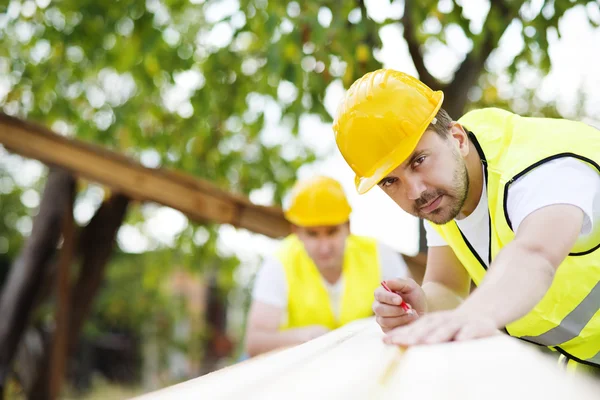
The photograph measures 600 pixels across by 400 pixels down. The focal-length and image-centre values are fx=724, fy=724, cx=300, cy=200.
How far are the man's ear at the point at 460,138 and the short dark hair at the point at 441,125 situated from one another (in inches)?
0.7

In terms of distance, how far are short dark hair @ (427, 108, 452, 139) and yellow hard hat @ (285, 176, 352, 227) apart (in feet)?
7.54

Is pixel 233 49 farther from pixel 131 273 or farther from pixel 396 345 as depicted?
pixel 131 273

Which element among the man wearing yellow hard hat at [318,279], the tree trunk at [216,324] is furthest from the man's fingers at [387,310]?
the tree trunk at [216,324]

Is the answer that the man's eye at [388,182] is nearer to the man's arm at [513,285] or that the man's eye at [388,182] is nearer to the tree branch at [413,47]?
the man's arm at [513,285]

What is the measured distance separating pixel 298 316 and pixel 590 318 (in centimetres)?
222

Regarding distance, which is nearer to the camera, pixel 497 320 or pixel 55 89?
pixel 497 320

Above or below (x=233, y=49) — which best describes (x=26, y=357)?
below

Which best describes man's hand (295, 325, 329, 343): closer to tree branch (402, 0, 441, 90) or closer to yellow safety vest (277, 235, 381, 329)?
yellow safety vest (277, 235, 381, 329)

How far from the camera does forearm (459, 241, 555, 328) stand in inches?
50.8

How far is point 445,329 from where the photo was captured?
45.9 inches

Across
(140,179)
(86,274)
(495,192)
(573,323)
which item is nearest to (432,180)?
(495,192)

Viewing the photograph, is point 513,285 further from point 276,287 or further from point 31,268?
point 31,268

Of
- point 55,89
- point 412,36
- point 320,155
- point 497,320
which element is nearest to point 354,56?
point 412,36

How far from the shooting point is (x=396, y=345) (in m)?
1.19
